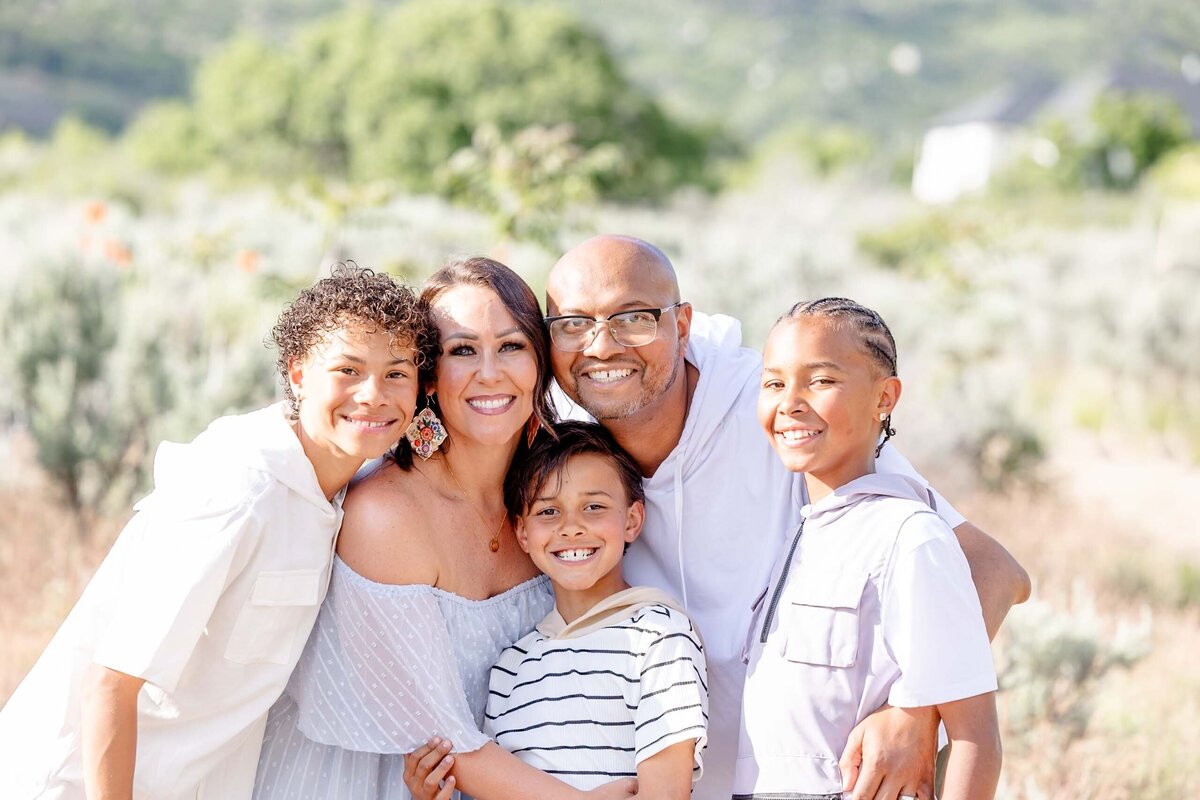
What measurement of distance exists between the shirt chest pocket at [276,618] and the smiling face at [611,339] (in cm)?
85

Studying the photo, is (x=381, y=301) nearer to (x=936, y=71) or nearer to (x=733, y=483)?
(x=733, y=483)

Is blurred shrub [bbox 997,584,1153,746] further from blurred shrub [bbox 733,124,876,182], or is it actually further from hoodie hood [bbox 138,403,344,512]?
blurred shrub [bbox 733,124,876,182]

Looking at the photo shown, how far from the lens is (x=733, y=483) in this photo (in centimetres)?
314

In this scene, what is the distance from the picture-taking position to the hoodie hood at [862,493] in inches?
106

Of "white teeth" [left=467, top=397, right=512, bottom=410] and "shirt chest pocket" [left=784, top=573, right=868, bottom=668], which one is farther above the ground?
"white teeth" [left=467, top=397, right=512, bottom=410]

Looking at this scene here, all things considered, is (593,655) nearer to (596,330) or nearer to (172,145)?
(596,330)

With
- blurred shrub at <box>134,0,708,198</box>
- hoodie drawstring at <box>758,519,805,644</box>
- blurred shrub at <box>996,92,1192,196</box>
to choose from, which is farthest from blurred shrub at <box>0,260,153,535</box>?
blurred shrub at <box>996,92,1192,196</box>

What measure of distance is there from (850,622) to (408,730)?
102 cm

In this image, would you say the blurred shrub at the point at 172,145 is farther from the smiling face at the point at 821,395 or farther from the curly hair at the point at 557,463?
the smiling face at the point at 821,395

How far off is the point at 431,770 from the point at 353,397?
865 mm

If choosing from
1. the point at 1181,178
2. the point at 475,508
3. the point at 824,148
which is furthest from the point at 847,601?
the point at 824,148

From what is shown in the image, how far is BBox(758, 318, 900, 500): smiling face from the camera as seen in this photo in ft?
8.90

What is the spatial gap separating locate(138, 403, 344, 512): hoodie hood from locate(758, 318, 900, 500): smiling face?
106 cm

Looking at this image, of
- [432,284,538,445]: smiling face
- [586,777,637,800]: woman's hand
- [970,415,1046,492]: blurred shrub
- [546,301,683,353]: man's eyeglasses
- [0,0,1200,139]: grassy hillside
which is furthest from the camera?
[0,0,1200,139]: grassy hillside
